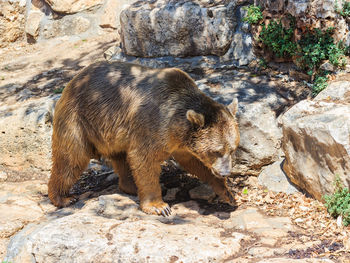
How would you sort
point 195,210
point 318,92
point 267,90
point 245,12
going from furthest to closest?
point 245,12, point 267,90, point 318,92, point 195,210

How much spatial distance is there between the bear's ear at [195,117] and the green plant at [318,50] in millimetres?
2522

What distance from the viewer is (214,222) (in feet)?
19.5

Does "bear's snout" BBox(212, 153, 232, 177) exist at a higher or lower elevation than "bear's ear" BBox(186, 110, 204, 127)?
lower

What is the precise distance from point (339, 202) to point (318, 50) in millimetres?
2726

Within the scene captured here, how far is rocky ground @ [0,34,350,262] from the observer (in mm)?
4941

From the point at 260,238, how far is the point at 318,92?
2.69 meters

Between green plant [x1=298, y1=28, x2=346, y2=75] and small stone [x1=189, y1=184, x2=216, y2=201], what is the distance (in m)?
2.46

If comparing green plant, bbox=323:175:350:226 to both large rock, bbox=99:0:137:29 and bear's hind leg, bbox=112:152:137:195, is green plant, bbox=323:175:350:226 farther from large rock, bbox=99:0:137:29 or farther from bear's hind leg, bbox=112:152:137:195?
large rock, bbox=99:0:137:29

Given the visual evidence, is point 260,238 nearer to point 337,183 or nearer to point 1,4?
point 337,183

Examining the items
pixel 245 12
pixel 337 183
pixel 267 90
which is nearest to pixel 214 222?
pixel 337 183

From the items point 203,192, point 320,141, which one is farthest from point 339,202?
point 203,192

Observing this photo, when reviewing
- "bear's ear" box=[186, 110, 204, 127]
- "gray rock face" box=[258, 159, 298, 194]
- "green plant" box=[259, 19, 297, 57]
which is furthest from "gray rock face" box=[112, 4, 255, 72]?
"bear's ear" box=[186, 110, 204, 127]

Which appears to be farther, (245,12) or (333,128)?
(245,12)

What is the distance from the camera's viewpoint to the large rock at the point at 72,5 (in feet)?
36.2
